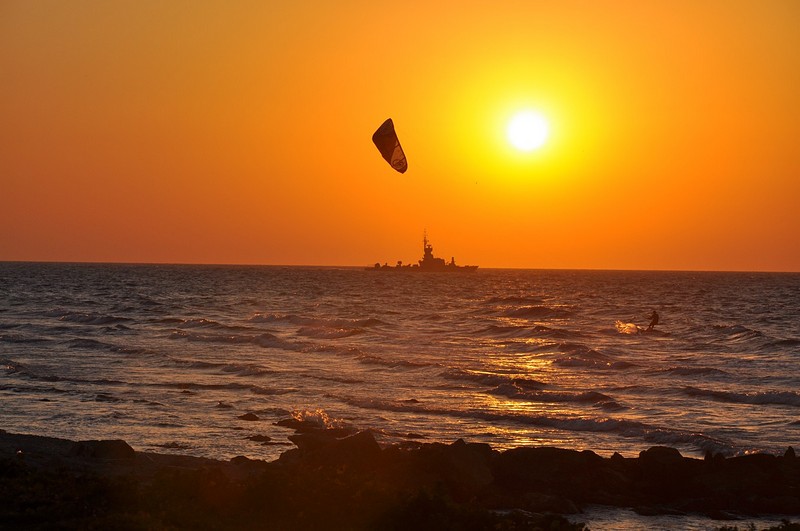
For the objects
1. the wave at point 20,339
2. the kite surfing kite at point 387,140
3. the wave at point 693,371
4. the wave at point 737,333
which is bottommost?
the wave at point 20,339

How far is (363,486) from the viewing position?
13305 mm

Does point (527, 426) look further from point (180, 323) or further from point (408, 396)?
point (180, 323)

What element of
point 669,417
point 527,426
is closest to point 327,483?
point 527,426

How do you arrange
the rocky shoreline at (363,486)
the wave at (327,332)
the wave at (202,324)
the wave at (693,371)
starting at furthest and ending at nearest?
the wave at (202,324)
the wave at (327,332)
the wave at (693,371)
the rocky shoreline at (363,486)

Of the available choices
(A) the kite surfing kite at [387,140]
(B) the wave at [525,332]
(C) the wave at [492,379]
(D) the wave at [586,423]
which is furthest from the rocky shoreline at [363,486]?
(B) the wave at [525,332]

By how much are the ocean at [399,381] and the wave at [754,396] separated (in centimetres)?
9

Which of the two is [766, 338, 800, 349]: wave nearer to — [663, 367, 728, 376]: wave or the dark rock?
[663, 367, 728, 376]: wave

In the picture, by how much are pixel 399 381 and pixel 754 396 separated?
1149 centimetres

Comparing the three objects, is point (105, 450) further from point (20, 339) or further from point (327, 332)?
point (327, 332)

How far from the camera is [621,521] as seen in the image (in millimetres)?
15070

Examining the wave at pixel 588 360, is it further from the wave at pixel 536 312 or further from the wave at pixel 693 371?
the wave at pixel 536 312

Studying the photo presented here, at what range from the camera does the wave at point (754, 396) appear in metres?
29.3

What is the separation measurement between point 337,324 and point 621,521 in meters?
47.0

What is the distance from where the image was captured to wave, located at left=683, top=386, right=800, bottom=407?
29.3 metres
